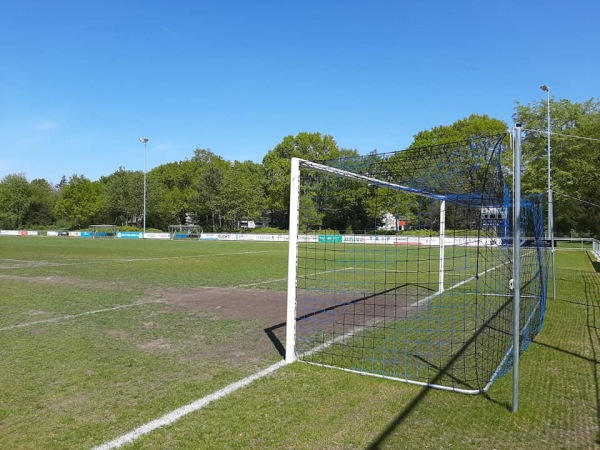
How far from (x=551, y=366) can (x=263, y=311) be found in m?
5.19

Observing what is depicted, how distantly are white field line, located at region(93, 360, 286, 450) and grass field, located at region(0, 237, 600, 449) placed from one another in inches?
3.1

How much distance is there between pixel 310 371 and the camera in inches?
198

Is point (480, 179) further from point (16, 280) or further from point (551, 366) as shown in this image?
point (16, 280)

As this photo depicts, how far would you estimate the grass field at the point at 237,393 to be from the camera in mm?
3432

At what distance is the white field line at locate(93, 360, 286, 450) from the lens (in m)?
3.32

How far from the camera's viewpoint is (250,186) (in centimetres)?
6431

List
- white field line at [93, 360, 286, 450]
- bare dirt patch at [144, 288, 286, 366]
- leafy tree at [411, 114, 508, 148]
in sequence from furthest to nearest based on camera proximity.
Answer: leafy tree at [411, 114, 508, 148], bare dirt patch at [144, 288, 286, 366], white field line at [93, 360, 286, 450]

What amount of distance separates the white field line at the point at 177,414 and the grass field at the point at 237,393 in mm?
78

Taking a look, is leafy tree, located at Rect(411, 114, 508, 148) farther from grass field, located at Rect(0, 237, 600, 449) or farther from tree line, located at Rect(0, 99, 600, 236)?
grass field, located at Rect(0, 237, 600, 449)

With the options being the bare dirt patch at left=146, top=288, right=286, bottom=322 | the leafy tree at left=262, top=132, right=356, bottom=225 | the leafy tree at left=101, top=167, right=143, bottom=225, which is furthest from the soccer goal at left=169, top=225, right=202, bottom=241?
the bare dirt patch at left=146, top=288, right=286, bottom=322

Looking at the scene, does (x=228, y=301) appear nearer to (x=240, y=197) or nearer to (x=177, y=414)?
(x=177, y=414)

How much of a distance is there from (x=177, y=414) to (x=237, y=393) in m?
0.68

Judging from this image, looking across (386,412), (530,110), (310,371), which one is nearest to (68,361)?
(310,371)

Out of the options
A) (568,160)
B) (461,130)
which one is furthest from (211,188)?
(568,160)
